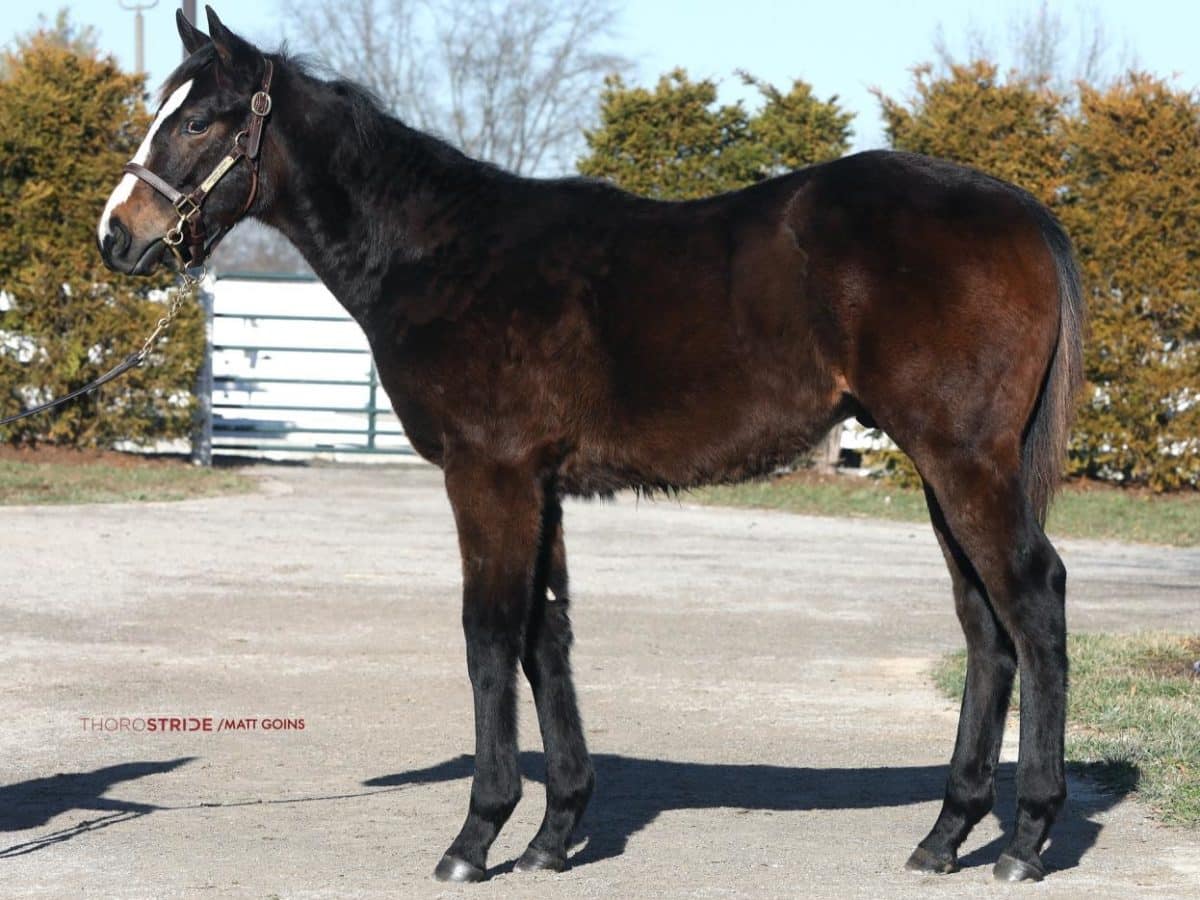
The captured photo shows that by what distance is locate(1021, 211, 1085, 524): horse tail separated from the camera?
4.96m

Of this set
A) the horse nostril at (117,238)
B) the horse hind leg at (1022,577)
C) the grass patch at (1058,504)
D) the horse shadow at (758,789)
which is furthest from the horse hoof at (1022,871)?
the grass patch at (1058,504)

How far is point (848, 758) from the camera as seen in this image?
665 centimetres

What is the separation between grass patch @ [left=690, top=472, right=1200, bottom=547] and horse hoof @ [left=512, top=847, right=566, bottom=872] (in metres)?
9.94

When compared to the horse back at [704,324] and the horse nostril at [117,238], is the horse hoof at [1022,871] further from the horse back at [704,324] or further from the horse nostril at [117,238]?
the horse nostril at [117,238]

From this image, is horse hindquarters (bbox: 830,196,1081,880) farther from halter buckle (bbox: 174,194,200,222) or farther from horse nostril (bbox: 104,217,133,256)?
horse nostril (bbox: 104,217,133,256)

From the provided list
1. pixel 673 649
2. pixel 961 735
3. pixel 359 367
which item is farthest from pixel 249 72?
pixel 359 367

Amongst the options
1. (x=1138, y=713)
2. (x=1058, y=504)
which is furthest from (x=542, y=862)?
(x=1058, y=504)

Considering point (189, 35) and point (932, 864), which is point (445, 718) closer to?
point (932, 864)

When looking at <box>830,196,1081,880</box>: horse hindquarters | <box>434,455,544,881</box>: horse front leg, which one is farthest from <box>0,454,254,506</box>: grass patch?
<box>830,196,1081,880</box>: horse hindquarters

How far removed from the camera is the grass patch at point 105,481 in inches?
615

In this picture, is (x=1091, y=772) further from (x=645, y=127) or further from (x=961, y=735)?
(x=645, y=127)

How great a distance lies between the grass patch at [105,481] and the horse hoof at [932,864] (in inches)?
469

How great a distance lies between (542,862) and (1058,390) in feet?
7.06

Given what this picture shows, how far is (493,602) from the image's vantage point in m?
5.04
